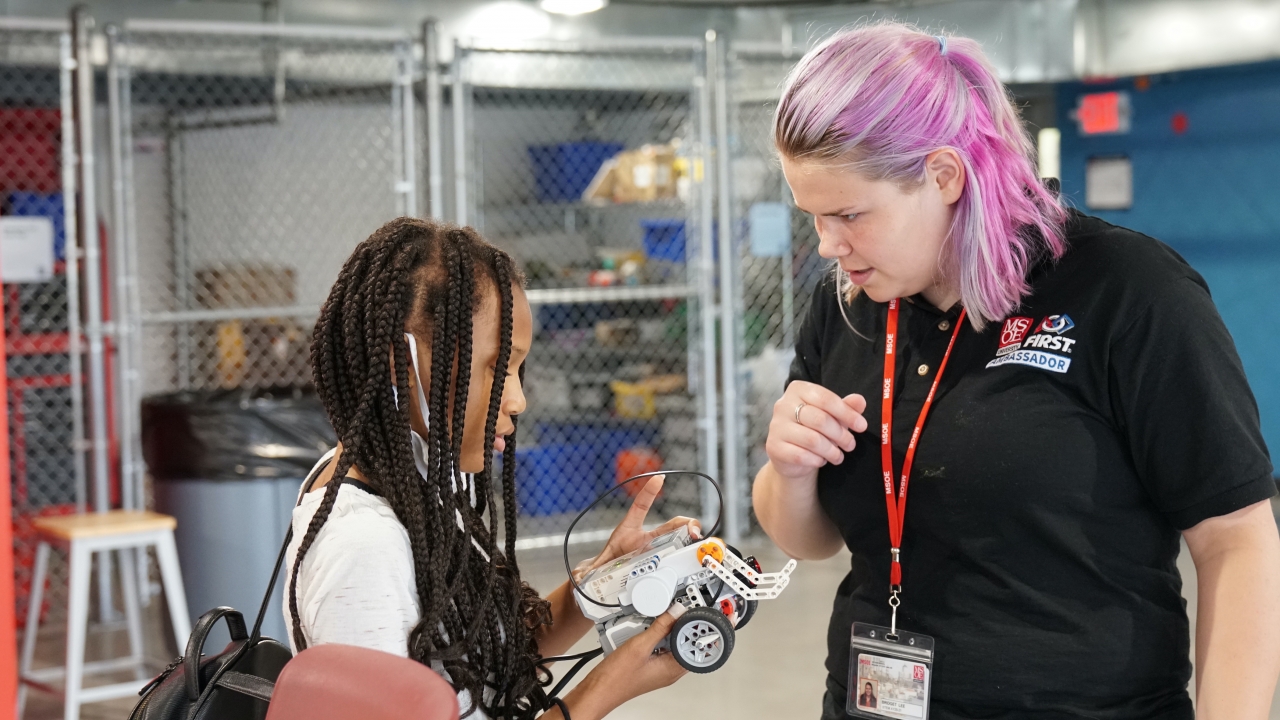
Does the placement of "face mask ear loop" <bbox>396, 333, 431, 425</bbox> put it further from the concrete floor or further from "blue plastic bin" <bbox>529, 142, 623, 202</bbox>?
"blue plastic bin" <bbox>529, 142, 623, 202</bbox>

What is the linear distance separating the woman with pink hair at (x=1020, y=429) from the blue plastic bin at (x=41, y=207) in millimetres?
5008

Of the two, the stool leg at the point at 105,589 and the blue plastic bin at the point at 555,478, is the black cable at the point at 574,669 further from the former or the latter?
the blue plastic bin at the point at 555,478

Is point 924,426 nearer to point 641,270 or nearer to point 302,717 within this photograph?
point 302,717

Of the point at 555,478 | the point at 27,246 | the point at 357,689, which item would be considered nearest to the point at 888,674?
the point at 357,689

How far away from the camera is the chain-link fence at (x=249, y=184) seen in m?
6.39

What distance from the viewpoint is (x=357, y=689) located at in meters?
0.94

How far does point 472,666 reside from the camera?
1.35 metres

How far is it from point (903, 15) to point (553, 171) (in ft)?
8.23

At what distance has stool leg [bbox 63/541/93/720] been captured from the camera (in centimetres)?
366

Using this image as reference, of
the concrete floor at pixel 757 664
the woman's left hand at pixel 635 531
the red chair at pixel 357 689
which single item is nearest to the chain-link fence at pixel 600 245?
the concrete floor at pixel 757 664

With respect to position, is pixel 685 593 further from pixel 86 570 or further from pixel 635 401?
pixel 635 401

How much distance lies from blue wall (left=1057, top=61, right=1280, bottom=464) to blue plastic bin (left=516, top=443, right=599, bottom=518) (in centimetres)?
336

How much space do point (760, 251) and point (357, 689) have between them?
546 centimetres

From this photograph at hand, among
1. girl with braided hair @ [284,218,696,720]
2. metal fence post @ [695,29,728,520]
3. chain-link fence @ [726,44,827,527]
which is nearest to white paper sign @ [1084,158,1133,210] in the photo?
chain-link fence @ [726,44,827,527]
